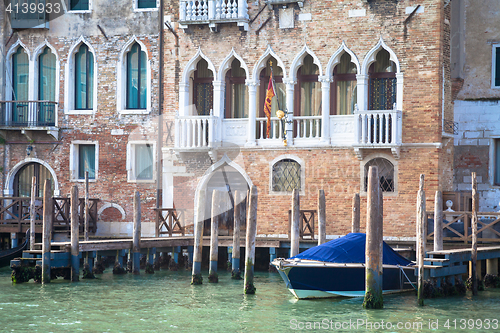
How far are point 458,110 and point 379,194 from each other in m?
6.93

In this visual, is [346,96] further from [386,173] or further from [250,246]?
[250,246]

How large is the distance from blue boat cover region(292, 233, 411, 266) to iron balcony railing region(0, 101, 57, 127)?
8198 mm

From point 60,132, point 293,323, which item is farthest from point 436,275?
point 60,132

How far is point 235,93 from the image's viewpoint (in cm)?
1830

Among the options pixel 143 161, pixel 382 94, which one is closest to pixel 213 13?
pixel 143 161

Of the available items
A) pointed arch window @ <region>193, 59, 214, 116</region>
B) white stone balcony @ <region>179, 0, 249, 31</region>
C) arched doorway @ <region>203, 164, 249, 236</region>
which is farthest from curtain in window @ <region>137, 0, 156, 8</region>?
arched doorway @ <region>203, 164, 249, 236</region>

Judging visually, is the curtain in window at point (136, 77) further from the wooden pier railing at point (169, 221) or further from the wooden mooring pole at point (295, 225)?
the wooden mooring pole at point (295, 225)

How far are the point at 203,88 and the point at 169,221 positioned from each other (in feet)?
10.7

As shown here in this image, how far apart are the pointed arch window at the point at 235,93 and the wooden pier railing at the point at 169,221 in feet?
8.37

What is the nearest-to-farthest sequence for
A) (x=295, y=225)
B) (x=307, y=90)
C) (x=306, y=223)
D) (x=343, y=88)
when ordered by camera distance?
(x=295, y=225)
(x=306, y=223)
(x=343, y=88)
(x=307, y=90)

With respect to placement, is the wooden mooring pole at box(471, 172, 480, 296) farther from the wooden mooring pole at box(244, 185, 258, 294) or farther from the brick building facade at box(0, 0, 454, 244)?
the wooden mooring pole at box(244, 185, 258, 294)

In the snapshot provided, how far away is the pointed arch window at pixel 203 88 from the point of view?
725 inches

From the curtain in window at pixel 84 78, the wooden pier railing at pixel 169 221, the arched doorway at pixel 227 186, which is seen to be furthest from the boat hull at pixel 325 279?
the curtain in window at pixel 84 78

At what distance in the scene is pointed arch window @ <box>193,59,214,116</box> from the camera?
1842cm
